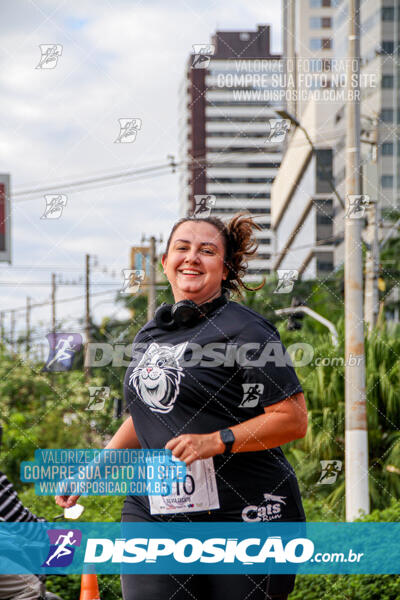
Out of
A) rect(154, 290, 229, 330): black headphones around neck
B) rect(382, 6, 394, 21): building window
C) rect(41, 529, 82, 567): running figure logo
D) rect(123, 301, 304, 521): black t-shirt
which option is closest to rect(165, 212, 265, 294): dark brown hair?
rect(154, 290, 229, 330): black headphones around neck

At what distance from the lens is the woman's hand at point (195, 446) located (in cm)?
244

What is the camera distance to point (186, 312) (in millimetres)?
2758

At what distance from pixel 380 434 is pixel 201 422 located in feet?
20.0

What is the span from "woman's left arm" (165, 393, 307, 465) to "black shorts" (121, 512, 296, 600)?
0.36 meters

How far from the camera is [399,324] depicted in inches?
400

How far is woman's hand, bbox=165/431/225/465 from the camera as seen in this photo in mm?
2441

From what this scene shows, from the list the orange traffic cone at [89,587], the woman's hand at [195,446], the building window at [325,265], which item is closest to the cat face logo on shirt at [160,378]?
the woman's hand at [195,446]

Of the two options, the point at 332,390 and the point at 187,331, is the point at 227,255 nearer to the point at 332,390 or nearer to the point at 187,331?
the point at 187,331
